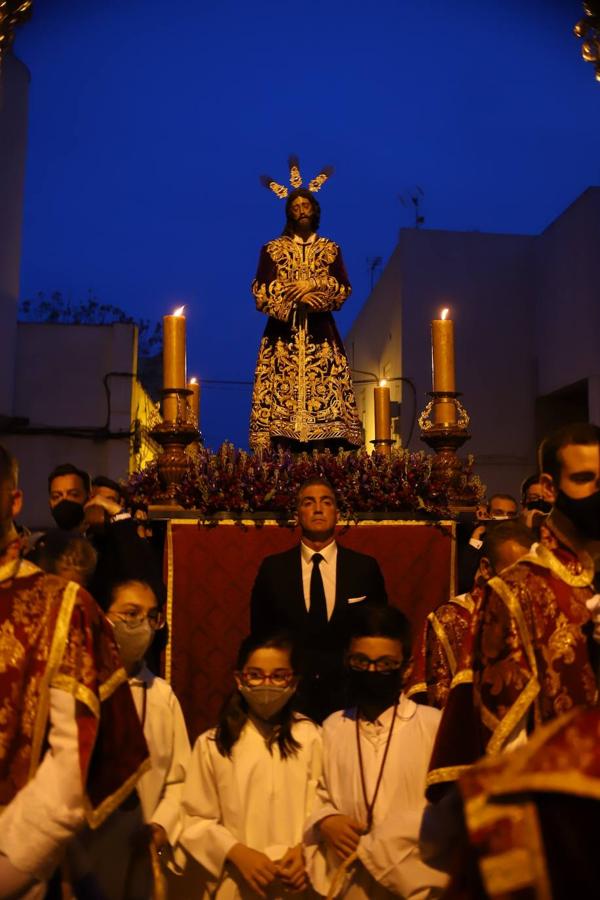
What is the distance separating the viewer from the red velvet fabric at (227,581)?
5973 millimetres

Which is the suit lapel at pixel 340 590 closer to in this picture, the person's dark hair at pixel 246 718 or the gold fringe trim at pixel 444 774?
the person's dark hair at pixel 246 718

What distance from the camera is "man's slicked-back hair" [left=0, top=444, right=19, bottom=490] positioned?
8.21ft

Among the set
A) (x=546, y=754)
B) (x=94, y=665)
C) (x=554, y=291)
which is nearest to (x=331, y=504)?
(x=94, y=665)

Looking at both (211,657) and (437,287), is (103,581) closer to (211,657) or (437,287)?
(211,657)

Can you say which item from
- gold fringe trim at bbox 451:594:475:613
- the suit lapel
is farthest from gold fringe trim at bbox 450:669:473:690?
the suit lapel

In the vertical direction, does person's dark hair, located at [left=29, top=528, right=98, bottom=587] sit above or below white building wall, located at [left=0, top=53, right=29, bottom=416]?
below

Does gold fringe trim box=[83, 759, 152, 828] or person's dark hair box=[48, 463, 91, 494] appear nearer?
gold fringe trim box=[83, 759, 152, 828]

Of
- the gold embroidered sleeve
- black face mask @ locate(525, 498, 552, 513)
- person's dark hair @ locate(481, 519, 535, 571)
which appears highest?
the gold embroidered sleeve

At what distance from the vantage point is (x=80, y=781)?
7.83 ft

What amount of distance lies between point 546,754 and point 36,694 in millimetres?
1542

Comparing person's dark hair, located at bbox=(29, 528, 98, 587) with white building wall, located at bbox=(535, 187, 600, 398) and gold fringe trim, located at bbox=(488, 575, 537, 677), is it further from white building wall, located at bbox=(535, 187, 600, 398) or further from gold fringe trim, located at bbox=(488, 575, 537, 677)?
white building wall, located at bbox=(535, 187, 600, 398)

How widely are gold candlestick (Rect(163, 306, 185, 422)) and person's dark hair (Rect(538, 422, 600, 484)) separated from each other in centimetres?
372

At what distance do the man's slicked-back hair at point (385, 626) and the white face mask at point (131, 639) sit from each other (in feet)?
2.65

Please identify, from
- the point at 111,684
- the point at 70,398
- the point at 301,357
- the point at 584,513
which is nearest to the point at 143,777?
the point at 111,684
